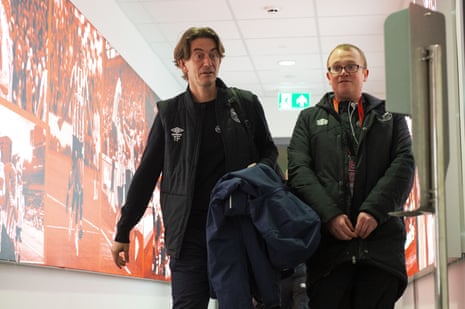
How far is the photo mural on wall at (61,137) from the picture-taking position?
5.27 m

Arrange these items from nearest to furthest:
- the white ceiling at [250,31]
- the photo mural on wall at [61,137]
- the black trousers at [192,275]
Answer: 1. the black trousers at [192,275]
2. the photo mural on wall at [61,137]
3. the white ceiling at [250,31]

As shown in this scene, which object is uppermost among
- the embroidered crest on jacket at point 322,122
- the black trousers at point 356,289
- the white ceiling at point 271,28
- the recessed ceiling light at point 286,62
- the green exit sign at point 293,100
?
the white ceiling at point 271,28

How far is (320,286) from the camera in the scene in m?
3.25

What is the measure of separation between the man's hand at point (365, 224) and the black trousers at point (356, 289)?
0.17 m

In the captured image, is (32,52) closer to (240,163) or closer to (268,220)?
(240,163)

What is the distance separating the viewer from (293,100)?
491 inches

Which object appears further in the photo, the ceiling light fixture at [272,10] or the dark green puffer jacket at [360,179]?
the ceiling light fixture at [272,10]

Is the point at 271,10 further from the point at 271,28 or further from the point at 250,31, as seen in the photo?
the point at 250,31

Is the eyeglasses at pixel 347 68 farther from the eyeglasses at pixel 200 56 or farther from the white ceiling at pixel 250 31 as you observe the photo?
the white ceiling at pixel 250 31

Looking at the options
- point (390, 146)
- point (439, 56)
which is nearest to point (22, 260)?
point (390, 146)

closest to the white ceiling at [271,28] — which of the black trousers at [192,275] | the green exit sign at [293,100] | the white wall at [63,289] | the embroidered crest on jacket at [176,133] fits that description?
the green exit sign at [293,100]

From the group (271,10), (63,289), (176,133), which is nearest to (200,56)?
(176,133)

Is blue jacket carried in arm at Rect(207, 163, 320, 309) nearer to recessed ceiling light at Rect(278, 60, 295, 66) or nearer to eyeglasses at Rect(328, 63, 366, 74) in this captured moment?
eyeglasses at Rect(328, 63, 366, 74)

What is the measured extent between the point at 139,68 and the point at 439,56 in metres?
7.43
